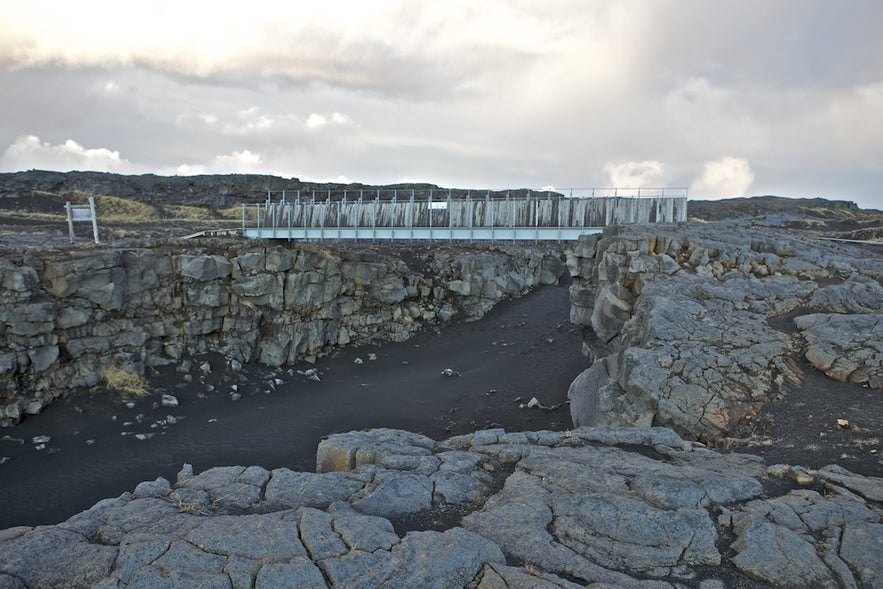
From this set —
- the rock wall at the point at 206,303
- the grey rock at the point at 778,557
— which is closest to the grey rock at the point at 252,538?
the grey rock at the point at 778,557

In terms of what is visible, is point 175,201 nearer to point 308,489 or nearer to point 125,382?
point 125,382

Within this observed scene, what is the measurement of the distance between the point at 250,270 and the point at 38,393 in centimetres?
1127

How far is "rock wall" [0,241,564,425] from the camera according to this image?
70.8ft

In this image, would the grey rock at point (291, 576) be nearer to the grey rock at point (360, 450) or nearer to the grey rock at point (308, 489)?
the grey rock at point (308, 489)

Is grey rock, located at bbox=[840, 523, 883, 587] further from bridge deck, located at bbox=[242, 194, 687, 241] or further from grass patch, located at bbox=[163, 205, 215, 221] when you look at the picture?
grass patch, located at bbox=[163, 205, 215, 221]

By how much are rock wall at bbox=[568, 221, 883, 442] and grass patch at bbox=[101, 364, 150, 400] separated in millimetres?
18811

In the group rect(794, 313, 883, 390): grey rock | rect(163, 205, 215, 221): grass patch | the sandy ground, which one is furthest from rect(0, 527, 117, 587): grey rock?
rect(163, 205, 215, 221): grass patch

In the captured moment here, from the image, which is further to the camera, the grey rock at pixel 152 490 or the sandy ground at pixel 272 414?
the sandy ground at pixel 272 414

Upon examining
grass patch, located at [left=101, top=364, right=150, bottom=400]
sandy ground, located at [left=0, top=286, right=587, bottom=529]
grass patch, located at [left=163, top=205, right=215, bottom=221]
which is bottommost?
sandy ground, located at [left=0, top=286, right=587, bottom=529]

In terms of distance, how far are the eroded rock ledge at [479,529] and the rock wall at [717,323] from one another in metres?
3.97

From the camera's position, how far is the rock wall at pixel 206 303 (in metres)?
21.6

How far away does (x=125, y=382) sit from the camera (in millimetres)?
22625

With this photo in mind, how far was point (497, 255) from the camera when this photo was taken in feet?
133

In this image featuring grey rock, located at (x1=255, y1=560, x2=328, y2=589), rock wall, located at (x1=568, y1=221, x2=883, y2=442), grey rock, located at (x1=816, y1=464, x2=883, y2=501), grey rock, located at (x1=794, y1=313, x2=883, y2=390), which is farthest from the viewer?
rock wall, located at (x1=568, y1=221, x2=883, y2=442)
